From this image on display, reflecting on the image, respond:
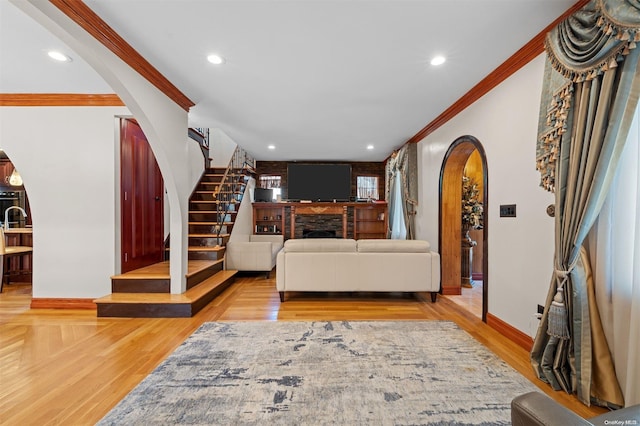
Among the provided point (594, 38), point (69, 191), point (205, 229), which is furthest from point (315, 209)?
point (594, 38)

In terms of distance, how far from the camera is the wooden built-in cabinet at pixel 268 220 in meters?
7.43

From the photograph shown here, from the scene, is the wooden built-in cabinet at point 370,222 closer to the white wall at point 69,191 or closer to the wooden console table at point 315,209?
the wooden console table at point 315,209

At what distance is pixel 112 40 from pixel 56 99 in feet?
6.26

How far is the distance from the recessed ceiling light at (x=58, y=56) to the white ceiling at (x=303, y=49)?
53mm

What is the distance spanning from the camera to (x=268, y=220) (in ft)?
24.6

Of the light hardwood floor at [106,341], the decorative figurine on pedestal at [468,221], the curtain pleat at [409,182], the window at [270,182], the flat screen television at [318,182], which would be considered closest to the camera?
the light hardwood floor at [106,341]

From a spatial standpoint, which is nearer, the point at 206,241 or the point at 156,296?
the point at 156,296

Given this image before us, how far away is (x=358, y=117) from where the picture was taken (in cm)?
408

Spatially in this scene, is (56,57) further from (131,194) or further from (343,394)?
(343,394)

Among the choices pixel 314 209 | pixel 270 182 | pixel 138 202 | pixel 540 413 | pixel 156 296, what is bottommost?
pixel 156 296

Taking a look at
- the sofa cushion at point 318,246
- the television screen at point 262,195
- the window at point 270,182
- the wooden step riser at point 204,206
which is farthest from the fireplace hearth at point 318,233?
the sofa cushion at point 318,246

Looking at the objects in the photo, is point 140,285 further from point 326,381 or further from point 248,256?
point 326,381

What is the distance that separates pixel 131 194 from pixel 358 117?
347 centimetres

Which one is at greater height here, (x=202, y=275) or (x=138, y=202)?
(x=138, y=202)
